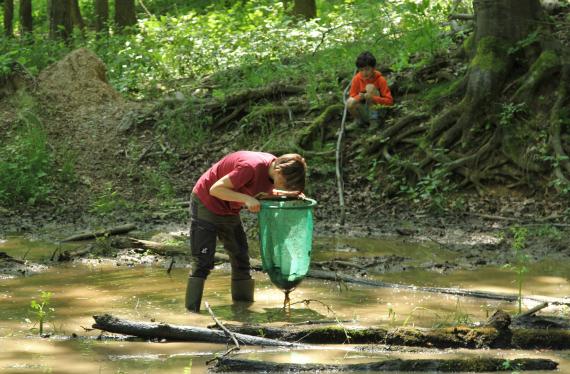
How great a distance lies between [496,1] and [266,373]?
8.02 meters

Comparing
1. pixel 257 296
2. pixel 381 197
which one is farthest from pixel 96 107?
pixel 257 296

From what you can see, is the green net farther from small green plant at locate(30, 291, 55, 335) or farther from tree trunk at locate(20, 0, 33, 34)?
tree trunk at locate(20, 0, 33, 34)

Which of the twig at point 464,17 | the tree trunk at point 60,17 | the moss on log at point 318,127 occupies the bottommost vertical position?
the moss on log at point 318,127

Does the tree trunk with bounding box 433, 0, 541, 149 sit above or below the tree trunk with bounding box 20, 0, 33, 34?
below

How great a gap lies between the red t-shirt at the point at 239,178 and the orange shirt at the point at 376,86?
6.04m

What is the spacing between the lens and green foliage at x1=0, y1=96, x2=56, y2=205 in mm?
12539

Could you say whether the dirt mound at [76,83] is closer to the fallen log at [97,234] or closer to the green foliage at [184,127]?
the green foliage at [184,127]

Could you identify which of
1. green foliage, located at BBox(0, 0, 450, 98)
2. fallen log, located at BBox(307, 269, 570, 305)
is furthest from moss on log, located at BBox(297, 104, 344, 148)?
fallen log, located at BBox(307, 269, 570, 305)

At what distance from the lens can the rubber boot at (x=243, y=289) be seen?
7.39 meters

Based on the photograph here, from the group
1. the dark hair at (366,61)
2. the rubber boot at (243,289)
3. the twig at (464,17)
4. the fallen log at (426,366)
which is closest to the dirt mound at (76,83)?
the dark hair at (366,61)

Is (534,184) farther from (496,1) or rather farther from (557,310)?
(557,310)

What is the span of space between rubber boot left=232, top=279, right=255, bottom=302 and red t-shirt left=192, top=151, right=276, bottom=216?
61cm

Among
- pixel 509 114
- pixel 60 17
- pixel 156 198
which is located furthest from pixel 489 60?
pixel 60 17

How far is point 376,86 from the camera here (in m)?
12.9
